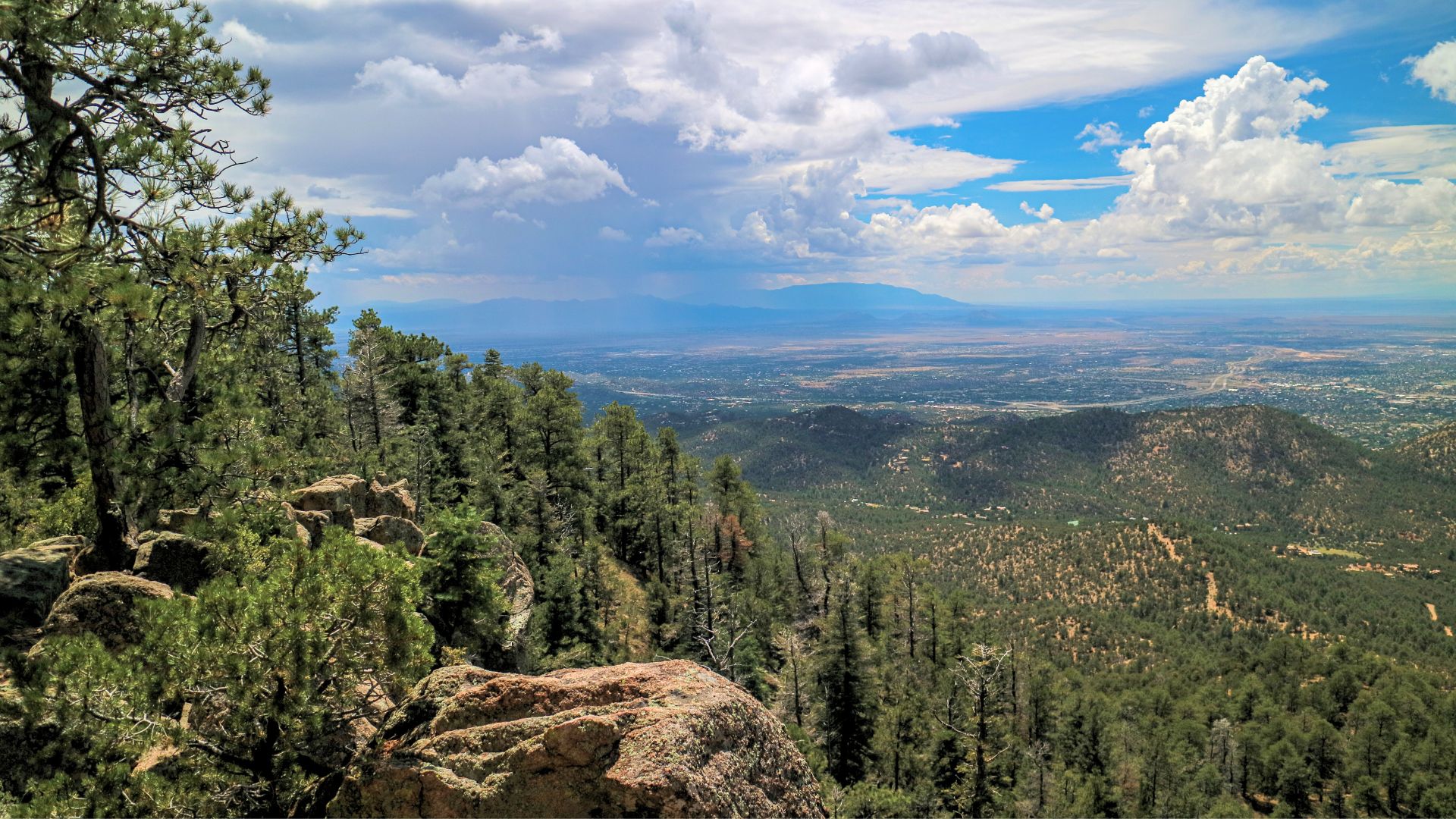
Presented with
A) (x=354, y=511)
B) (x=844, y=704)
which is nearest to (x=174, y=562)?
(x=354, y=511)

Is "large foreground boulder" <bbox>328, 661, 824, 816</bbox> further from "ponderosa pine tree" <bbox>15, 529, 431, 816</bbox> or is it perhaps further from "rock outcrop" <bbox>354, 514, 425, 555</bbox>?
"rock outcrop" <bbox>354, 514, 425, 555</bbox>

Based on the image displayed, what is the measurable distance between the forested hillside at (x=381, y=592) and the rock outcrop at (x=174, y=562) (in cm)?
6

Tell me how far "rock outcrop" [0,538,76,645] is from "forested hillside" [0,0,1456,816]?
6cm

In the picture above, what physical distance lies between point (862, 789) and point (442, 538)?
18.2m

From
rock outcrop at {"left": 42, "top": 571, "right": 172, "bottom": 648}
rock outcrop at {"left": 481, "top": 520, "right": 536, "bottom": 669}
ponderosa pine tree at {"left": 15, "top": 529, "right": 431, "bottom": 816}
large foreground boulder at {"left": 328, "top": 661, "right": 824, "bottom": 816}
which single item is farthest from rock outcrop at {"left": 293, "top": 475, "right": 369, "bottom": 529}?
large foreground boulder at {"left": 328, "top": 661, "right": 824, "bottom": 816}

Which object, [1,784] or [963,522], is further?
[963,522]

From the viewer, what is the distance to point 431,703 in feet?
22.7

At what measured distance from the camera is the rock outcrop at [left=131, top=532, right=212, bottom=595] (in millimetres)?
10234

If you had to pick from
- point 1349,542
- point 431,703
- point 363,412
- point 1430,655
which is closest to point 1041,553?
point 1430,655

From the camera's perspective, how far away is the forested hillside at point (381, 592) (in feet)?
22.1

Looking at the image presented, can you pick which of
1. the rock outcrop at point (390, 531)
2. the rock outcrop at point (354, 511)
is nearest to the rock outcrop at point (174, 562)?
the rock outcrop at point (354, 511)

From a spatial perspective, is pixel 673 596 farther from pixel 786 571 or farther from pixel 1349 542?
pixel 1349 542

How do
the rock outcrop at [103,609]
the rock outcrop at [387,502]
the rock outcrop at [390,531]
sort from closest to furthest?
the rock outcrop at [103,609] < the rock outcrop at [390,531] < the rock outcrop at [387,502]

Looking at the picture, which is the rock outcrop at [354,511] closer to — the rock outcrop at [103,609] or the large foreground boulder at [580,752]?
the rock outcrop at [103,609]
